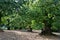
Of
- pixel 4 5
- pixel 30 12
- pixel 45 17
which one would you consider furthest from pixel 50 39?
pixel 4 5

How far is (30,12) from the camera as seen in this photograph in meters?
12.4

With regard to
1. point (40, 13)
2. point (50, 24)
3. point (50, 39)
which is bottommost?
point (50, 39)

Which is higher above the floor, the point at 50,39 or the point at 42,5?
the point at 42,5

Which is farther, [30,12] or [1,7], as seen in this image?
[30,12]

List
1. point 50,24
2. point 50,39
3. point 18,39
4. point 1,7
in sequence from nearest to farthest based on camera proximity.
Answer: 1. point 1,7
2. point 18,39
3. point 50,39
4. point 50,24

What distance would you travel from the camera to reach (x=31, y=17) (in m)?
12.9

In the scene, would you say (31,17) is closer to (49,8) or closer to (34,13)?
(34,13)

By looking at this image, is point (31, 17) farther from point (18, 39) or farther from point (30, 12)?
point (18, 39)

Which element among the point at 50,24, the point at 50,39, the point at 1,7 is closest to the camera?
the point at 1,7

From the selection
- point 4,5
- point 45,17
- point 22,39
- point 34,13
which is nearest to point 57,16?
point 45,17

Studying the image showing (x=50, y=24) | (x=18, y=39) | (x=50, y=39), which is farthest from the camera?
(x=50, y=24)

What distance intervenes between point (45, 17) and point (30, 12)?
137cm

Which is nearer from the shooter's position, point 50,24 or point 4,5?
point 4,5

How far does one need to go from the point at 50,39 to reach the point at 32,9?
9.03 ft
